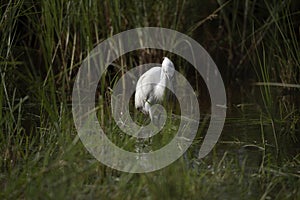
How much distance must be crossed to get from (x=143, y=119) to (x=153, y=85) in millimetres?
288

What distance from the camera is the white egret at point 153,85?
3.29 m

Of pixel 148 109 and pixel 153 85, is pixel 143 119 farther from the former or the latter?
pixel 153 85

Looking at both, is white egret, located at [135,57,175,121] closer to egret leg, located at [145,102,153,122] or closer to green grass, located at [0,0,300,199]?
egret leg, located at [145,102,153,122]

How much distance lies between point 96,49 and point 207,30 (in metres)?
1.29

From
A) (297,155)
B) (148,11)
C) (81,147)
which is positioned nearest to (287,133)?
(297,155)

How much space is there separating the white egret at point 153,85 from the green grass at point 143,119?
0.55ft

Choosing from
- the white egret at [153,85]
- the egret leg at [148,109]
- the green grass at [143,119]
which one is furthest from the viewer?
the white egret at [153,85]

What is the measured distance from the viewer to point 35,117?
3.55 metres

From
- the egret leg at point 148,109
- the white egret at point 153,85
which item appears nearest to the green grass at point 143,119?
the egret leg at point 148,109

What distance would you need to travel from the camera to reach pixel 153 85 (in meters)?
3.37

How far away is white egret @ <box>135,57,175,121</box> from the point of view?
130 inches

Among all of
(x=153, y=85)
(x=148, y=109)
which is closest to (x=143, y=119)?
(x=148, y=109)

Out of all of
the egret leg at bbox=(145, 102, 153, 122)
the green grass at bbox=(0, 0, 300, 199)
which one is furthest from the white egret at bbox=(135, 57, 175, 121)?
the green grass at bbox=(0, 0, 300, 199)

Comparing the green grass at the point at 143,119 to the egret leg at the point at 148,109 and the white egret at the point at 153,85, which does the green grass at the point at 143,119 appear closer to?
the egret leg at the point at 148,109
